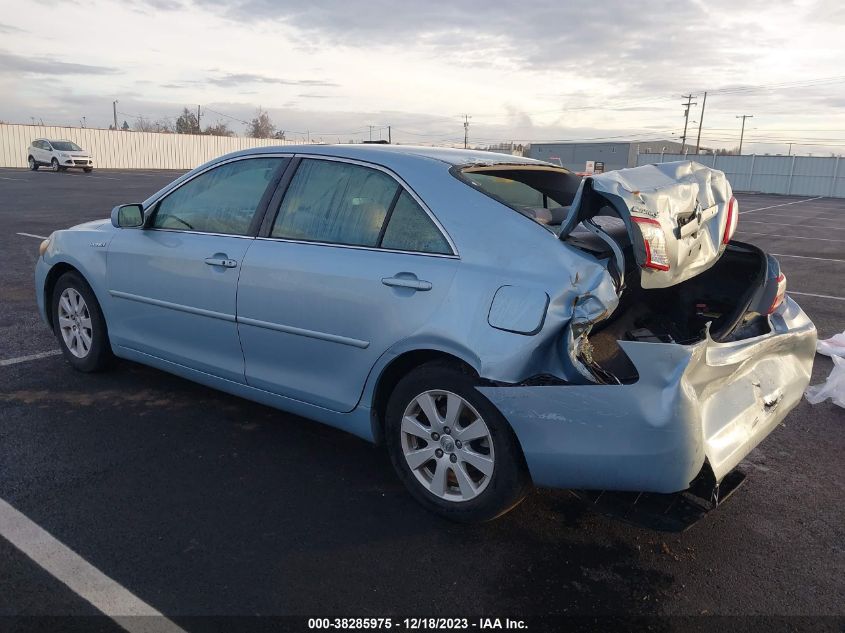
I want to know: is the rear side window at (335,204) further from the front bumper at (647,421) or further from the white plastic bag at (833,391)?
the white plastic bag at (833,391)

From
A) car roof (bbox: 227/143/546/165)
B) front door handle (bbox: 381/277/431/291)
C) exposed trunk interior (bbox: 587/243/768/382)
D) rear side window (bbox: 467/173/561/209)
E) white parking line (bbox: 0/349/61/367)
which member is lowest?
white parking line (bbox: 0/349/61/367)

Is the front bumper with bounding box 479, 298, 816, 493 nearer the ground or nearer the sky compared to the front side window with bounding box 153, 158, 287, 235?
nearer the ground

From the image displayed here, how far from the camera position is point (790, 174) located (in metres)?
46.6

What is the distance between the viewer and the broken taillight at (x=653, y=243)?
114 inches

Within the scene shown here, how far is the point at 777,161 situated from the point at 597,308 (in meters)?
51.4

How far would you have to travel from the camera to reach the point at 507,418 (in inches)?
111

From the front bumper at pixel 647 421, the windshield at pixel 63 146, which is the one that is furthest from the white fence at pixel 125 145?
the front bumper at pixel 647 421

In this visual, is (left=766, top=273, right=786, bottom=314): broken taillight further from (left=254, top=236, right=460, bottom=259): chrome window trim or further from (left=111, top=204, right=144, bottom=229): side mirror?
(left=111, top=204, right=144, bottom=229): side mirror

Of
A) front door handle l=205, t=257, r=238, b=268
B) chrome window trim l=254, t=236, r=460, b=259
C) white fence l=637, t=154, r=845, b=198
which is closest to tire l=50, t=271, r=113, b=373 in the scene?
front door handle l=205, t=257, r=238, b=268

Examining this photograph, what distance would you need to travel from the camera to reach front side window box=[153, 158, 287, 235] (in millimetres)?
3922

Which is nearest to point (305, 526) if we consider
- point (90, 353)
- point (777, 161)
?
point (90, 353)

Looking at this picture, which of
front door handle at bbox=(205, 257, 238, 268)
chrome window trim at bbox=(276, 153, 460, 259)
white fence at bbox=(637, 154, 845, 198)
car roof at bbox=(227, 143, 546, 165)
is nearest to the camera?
chrome window trim at bbox=(276, 153, 460, 259)

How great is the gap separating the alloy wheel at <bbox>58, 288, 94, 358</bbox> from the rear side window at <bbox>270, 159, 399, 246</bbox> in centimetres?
190

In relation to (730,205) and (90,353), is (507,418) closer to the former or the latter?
(730,205)
